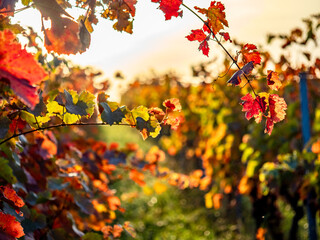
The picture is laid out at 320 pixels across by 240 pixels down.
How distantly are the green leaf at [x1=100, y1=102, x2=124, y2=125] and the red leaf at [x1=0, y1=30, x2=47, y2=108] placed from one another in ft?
1.29

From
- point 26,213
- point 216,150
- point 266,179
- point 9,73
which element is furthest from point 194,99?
point 9,73

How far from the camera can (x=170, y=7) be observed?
4.34ft

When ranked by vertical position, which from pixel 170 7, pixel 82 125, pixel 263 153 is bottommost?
pixel 170 7

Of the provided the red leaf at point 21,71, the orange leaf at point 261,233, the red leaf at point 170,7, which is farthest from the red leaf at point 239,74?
the orange leaf at point 261,233

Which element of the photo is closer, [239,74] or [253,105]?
[239,74]

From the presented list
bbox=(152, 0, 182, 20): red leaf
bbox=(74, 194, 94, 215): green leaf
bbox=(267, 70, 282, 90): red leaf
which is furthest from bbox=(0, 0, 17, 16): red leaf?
bbox=(74, 194, 94, 215): green leaf

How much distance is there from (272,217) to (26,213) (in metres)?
2.52

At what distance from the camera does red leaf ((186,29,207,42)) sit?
4.34ft

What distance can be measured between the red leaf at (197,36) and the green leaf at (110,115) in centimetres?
32

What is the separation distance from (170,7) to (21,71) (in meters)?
0.58

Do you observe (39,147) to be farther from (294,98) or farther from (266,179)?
(294,98)

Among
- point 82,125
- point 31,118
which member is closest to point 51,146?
point 82,125

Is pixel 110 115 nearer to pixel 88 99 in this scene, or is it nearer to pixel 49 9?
pixel 88 99

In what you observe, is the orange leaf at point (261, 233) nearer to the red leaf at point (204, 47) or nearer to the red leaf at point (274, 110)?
the red leaf at point (274, 110)
